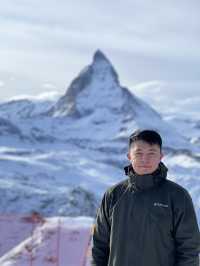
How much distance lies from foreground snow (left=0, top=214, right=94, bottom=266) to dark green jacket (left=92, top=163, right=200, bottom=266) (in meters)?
7.01

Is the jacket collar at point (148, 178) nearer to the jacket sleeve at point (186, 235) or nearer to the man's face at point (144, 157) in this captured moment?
the man's face at point (144, 157)

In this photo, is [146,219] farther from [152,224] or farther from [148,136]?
[148,136]

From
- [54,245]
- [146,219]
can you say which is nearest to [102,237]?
[146,219]

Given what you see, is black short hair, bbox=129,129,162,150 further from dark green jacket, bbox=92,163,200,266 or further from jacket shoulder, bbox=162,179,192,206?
jacket shoulder, bbox=162,179,192,206

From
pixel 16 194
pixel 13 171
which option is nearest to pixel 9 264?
pixel 16 194

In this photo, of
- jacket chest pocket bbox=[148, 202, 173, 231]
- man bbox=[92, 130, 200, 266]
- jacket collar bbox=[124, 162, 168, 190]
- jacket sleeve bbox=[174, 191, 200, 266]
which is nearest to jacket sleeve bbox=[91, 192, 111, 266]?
man bbox=[92, 130, 200, 266]

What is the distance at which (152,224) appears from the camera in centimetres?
488

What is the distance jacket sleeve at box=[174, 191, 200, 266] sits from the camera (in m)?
4.84

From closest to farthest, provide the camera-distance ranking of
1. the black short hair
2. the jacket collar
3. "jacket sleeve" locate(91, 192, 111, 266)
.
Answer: the jacket collar → the black short hair → "jacket sleeve" locate(91, 192, 111, 266)

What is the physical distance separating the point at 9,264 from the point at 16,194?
296ft

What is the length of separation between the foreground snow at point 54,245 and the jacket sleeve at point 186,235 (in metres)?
7.23

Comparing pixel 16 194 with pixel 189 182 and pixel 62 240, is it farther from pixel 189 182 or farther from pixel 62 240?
pixel 189 182

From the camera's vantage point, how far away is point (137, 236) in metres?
4.96

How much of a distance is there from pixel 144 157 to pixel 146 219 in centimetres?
53
